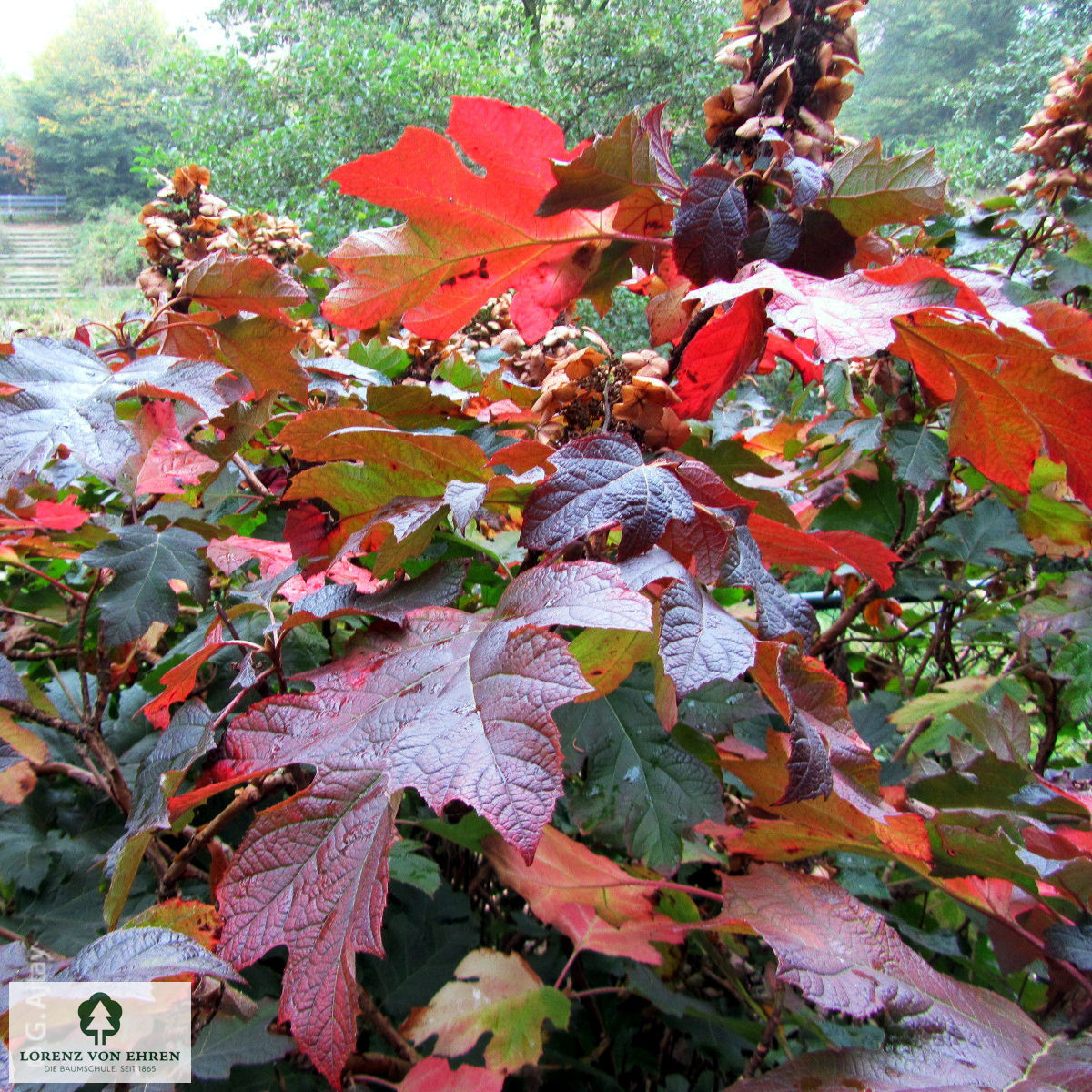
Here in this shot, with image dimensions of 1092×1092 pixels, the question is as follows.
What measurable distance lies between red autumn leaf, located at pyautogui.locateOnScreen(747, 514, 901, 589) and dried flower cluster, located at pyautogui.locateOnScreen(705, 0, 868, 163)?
10.0 inches

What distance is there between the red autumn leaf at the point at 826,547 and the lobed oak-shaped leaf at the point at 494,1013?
0.35 meters

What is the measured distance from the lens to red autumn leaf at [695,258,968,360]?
0.32 metres

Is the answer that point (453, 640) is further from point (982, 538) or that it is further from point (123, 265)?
point (123, 265)

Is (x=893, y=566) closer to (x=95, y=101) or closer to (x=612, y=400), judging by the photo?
(x=612, y=400)

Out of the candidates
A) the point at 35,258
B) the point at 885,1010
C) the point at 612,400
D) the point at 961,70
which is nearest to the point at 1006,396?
the point at 612,400

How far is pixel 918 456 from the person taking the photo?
70 centimetres

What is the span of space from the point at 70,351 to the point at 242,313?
0.45ft

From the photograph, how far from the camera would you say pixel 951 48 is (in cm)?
740

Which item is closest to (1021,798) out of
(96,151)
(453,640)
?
(453,640)

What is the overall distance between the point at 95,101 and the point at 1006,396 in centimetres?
1136

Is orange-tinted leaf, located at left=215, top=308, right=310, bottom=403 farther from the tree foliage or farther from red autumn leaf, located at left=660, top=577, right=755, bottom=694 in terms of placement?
red autumn leaf, located at left=660, top=577, right=755, bottom=694

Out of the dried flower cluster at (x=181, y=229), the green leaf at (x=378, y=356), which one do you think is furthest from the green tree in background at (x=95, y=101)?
the green leaf at (x=378, y=356)

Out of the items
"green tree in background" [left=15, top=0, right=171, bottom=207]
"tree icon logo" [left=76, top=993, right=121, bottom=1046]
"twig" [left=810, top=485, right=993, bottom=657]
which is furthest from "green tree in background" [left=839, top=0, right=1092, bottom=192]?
"green tree in background" [left=15, top=0, right=171, bottom=207]

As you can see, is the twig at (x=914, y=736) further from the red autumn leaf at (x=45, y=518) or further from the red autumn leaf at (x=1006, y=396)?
the red autumn leaf at (x=45, y=518)
